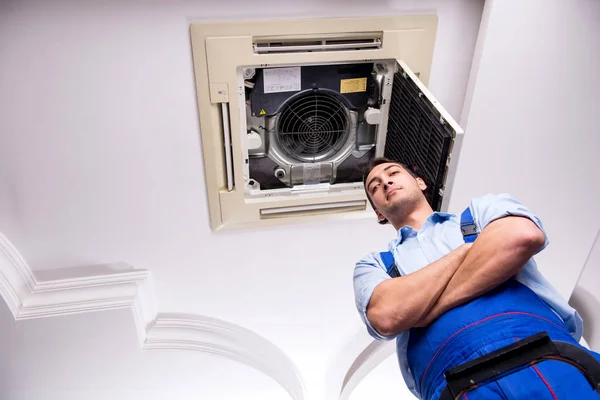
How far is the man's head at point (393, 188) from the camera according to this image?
142 cm

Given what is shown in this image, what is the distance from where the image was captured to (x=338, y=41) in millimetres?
1578

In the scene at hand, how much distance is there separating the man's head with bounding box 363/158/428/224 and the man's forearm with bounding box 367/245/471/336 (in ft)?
0.96

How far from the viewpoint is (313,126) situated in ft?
5.71

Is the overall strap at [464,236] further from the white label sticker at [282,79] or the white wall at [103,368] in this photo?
the white wall at [103,368]

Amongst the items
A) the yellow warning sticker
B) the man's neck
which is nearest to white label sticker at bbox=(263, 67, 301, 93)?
the yellow warning sticker

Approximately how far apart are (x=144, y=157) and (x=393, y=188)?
0.89 meters

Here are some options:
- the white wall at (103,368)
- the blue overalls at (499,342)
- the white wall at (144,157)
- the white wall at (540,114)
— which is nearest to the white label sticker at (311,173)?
the white wall at (144,157)

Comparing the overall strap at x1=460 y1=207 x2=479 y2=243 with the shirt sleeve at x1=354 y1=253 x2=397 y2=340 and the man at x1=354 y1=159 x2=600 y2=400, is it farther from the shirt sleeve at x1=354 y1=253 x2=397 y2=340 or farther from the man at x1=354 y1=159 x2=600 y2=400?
the shirt sleeve at x1=354 y1=253 x2=397 y2=340

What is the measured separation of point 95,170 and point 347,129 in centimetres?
94

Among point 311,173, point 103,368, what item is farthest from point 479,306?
point 103,368

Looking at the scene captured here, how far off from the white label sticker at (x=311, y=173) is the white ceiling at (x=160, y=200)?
21 cm

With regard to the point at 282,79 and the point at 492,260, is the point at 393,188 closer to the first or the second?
the point at 492,260

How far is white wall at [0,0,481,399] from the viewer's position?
56.2 inches

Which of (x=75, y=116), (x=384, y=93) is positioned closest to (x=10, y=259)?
(x=75, y=116)
